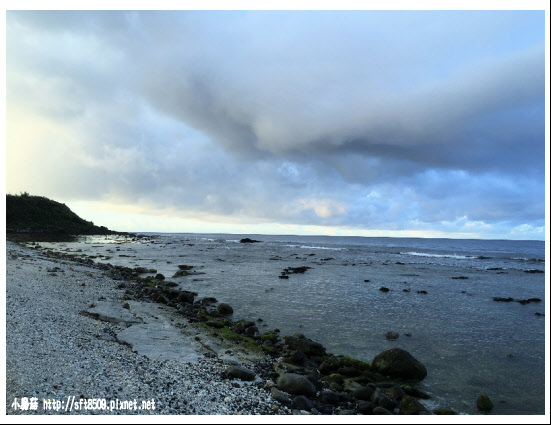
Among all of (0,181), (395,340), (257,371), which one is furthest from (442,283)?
(0,181)

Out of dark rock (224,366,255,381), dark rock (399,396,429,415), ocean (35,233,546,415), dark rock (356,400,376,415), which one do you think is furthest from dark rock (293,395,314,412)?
ocean (35,233,546,415)

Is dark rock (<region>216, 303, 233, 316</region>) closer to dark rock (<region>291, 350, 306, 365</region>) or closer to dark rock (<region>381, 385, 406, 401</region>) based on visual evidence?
dark rock (<region>291, 350, 306, 365</region>)

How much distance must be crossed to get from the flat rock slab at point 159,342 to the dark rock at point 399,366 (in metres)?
6.88

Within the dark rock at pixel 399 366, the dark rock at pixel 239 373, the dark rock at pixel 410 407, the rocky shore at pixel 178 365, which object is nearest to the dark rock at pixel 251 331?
the rocky shore at pixel 178 365

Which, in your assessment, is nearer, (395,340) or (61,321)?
(61,321)

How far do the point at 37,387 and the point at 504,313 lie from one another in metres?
26.1

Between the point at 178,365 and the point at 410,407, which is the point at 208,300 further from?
the point at 410,407

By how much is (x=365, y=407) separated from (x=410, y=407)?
1.40m

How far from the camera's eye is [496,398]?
390 inches

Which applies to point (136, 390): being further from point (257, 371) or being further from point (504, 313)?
point (504, 313)

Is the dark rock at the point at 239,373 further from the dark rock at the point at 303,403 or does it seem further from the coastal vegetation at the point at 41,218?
the coastal vegetation at the point at 41,218

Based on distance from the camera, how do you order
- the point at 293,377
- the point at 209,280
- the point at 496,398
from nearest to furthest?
the point at 293,377 < the point at 496,398 < the point at 209,280

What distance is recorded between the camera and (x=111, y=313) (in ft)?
45.0

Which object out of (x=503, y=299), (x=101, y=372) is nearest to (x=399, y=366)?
(x=101, y=372)
